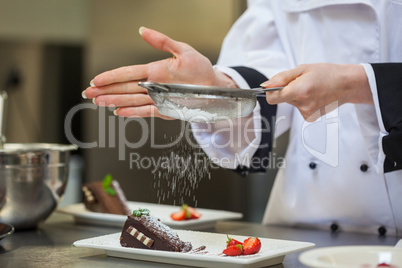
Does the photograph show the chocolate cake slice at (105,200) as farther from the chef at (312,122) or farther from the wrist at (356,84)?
the wrist at (356,84)

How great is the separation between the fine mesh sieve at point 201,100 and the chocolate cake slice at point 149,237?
233 millimetres

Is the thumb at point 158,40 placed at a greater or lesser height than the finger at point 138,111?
greater

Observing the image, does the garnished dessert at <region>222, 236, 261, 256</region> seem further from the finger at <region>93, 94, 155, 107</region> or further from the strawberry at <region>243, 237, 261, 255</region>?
the finger at <region>93, 94, 155, 107</region>

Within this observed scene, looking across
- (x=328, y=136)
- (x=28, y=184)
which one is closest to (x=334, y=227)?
(x=328, y=136)

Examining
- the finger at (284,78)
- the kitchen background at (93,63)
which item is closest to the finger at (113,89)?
the finger at (284,78)

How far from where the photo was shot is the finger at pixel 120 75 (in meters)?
1.41

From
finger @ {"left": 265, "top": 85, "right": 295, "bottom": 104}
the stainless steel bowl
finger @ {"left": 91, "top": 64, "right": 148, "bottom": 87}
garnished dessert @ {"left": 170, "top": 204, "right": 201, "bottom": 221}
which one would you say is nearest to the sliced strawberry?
garnished dessert @ {"left": 170, "top": 204, "right": 201, "bottom": 221}

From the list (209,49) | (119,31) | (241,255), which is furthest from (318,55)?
(119,31)

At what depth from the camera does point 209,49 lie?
3.48 meters

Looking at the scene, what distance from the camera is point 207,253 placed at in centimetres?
123

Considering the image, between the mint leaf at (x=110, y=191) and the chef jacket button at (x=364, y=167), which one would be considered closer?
the chef jacket button at (x=364, y=167)

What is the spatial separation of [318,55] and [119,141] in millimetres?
2032

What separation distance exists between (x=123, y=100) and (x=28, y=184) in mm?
326

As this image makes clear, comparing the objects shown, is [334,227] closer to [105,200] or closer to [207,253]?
[207,253]
